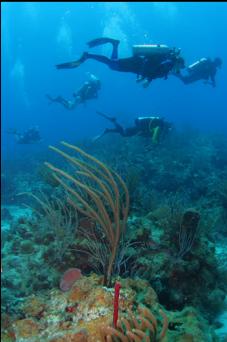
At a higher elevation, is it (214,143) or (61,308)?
(214,143)

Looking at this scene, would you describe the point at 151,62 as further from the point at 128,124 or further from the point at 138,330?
the point at 128,124

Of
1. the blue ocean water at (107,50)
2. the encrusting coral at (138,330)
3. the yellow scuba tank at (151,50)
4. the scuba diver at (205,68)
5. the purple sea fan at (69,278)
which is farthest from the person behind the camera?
the blue ocean water at (107,50)

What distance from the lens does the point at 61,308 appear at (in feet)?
11.9

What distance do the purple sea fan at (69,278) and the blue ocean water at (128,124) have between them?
6.4 inches

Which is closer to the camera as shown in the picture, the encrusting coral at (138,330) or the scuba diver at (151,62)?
the encrusting coral at (138,330)

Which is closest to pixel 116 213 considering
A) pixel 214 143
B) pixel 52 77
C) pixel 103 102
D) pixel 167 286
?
pixel 167 286

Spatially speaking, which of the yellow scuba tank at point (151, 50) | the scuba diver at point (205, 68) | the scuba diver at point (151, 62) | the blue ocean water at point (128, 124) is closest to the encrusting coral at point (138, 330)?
the blue ocean water at point (128, 124)

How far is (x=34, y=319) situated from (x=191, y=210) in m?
2.60

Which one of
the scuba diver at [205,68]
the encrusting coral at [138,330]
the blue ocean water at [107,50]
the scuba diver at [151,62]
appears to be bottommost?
the encrusting coral at [138,330]

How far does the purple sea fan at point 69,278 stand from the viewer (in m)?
4.08

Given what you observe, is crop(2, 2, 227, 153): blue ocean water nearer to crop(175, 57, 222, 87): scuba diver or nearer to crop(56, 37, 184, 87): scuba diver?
crop(175, 57, 222, 87): scuba diver

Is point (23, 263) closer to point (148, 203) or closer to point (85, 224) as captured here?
point (85, 224)

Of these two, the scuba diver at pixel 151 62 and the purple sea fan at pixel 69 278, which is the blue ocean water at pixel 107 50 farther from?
the purple sea fan at pixel 69 278

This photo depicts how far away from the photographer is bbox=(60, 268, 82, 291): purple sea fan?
4.08 m
